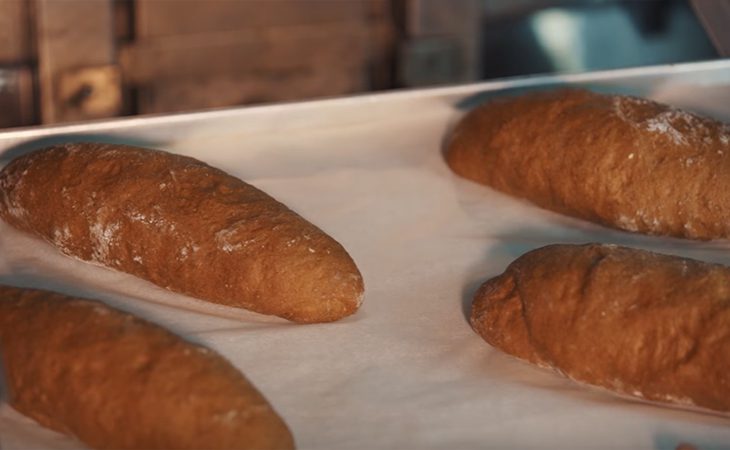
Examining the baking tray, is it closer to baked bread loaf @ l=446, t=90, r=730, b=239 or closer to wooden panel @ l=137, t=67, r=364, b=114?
baked bread loaf @ l=446, t=90, r=730, b=239

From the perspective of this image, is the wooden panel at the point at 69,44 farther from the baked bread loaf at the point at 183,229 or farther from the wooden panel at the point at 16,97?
the baked bread loaf at the point at 183,229

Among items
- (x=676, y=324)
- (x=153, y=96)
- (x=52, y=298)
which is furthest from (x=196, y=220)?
(x=153, y=96)

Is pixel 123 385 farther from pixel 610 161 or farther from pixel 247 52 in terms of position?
pixel 247 52

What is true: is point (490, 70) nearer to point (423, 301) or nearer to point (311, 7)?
point (311, 7)

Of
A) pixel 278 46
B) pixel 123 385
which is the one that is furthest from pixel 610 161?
pixel 278 46

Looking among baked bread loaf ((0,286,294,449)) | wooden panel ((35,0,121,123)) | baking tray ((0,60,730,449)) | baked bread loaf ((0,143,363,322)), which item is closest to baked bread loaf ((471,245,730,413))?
baking tray ((0,60,730,449))

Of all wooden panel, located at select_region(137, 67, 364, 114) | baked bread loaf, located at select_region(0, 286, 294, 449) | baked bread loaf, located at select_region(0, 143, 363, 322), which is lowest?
wooden panel, located at select_region(137, 67, 364, 114)
